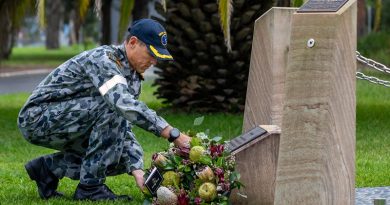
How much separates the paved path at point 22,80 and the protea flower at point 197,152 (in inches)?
637

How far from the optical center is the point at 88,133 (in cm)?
649

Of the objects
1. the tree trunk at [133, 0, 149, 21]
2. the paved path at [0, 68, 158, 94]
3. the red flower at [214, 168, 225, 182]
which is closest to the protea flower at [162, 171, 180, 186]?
the red flower at [214, 168, 225, 182]

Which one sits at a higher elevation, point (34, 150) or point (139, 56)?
point (139, 56)

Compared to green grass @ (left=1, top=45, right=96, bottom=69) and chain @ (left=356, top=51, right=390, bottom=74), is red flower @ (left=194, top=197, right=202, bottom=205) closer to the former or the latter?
→ chain @ (left=356, top=51, right=390, bottom=74)

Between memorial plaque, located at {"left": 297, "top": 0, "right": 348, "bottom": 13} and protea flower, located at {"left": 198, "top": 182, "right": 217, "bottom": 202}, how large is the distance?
3.41ft

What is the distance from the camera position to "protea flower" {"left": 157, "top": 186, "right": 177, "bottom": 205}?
584cm

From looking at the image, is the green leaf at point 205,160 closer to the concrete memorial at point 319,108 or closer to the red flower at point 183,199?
the red flower at point 183,199

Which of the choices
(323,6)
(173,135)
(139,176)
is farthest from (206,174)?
(323,6)

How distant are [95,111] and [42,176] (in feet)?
2.38

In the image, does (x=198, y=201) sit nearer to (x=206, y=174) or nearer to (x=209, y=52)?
(x=206, y=174)

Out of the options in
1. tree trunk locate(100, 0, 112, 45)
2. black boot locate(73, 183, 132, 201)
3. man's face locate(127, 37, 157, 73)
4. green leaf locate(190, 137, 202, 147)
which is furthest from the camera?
tree trunk locate(100, 0, 112, 45)

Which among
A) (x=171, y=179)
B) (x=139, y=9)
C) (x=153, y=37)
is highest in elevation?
(x=139, y=9)

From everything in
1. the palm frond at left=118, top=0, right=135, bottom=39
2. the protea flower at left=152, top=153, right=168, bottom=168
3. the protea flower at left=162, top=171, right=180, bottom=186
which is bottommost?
the protea flower at left=162, top=171, right=180, bottom=186

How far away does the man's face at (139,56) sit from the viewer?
247 inches
